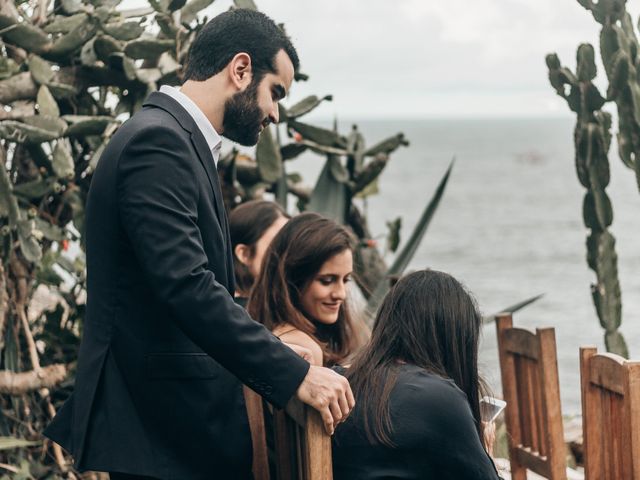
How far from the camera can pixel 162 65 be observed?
474 centimetres

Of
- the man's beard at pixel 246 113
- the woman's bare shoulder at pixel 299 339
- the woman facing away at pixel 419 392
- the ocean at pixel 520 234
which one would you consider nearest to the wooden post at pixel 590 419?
the ocean at pixel 520 234

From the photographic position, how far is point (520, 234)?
51281 mm

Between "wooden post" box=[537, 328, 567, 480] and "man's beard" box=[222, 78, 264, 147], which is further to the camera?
"wooden post" box=[537, 328, 567, 480]

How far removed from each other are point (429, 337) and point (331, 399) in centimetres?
54

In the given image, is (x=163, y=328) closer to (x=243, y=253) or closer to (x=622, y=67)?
(x=243, y=253)

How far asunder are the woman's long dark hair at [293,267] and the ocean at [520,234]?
0.59 m

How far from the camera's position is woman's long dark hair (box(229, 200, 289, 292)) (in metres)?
4.44

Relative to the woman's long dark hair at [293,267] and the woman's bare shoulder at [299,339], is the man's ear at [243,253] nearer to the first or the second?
the woman's long dark hair at [293,267]

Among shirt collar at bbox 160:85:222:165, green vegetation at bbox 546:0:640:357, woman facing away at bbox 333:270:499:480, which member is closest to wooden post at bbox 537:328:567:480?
woman facing away at bbox 333:270:499:480

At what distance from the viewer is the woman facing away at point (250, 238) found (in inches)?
174

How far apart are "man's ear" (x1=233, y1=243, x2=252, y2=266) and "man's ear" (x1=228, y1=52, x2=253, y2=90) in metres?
2.00

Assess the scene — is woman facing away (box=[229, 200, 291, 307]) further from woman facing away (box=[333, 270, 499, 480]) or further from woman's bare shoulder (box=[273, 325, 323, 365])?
woman facing away (box=[333, 270, 499, 480])

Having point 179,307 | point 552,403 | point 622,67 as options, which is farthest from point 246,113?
point 622,67

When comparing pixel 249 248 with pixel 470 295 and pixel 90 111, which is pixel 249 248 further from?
pixel 470 295
